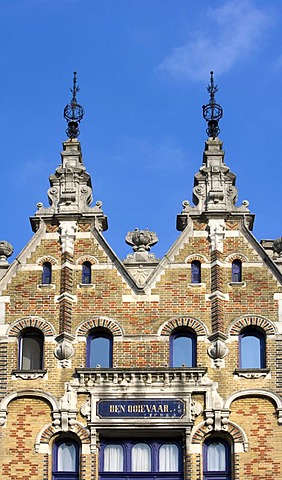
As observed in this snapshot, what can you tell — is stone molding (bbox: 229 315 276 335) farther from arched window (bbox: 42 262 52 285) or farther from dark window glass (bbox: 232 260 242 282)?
arched window (bbox: 42 262 52 285)

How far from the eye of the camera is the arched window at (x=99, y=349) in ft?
113

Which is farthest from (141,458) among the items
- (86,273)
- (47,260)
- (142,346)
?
(47,260)

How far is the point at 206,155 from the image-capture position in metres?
37.1

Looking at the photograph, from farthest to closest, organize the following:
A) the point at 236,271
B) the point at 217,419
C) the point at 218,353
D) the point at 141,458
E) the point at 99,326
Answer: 1. the point at 236,271
2. the point at 99,326
3. the point at 218,353
4. the point at 141,458
5. the point at 217,419

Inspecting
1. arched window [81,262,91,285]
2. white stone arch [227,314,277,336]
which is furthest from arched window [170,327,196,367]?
arched window [81,262,91,285]

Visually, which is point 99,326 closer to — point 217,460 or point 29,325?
point 29,325

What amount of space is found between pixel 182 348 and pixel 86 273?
117 inches

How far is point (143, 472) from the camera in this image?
33.5 metres

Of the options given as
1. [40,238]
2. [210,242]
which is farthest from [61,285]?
[210,242]

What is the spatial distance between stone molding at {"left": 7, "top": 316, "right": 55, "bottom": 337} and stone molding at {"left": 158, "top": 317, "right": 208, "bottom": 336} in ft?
8.37

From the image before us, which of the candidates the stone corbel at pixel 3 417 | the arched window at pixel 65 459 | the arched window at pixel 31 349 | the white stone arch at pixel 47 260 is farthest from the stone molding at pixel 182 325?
the stone corbel at pixel 3 417

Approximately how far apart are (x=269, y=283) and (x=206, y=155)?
12.7 ft

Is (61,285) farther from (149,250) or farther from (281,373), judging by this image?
(281,373)

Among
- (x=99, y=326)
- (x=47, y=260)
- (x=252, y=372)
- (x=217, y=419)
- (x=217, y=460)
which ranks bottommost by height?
(x=217, y=460)
